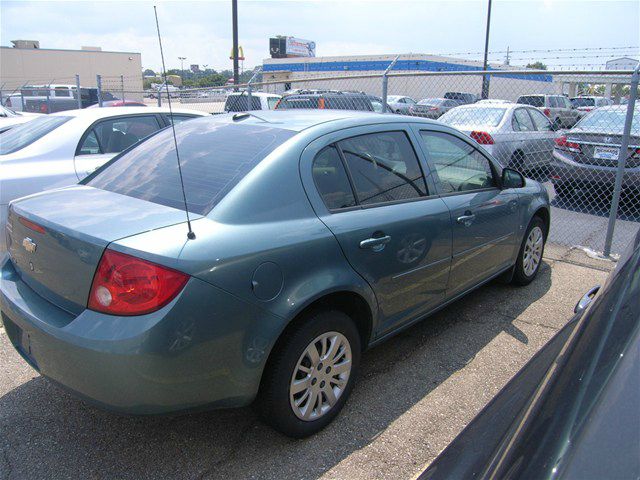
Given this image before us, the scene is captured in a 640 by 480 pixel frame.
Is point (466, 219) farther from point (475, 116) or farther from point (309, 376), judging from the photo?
point (475, 116)

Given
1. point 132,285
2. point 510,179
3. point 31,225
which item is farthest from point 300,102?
point 132,285

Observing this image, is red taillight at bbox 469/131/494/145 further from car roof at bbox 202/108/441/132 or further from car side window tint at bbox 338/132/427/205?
car side window tint at bbox 338/132/427/205

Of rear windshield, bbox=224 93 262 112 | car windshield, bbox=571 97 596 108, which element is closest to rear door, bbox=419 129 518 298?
rear windshield, bbox=224 93 262 112

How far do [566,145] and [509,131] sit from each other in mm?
1113

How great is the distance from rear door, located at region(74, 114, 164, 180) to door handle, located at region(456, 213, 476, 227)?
3487 millimetres

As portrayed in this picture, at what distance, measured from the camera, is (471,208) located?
368cm

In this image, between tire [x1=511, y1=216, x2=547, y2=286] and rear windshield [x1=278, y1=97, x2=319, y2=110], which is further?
rear windshield [x1=278, y1=97, x2=319, y2=110]

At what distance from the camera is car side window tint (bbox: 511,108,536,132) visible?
30.0 feet

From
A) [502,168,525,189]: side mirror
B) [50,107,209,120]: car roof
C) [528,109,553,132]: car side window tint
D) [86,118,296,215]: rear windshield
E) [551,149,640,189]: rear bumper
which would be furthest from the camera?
[528,109,553,132]: car side window tint

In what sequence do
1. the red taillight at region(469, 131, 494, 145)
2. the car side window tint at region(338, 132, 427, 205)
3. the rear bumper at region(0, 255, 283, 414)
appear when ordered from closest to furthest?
the rear bumper at region(0, 255, 283, 414) < the car side window tint at region(338, 132, 427, 205) < the red taillight at region(469, 131, 494, 145)

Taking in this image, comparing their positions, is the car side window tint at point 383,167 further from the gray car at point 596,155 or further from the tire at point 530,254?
the gray car at point 596,155

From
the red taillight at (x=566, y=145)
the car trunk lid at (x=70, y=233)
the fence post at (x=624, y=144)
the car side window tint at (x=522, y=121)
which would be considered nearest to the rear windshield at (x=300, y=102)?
the car side window tint at (x=522, y=121)

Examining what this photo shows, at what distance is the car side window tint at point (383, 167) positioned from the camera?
9.83 feet

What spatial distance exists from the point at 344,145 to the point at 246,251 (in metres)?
1.04
